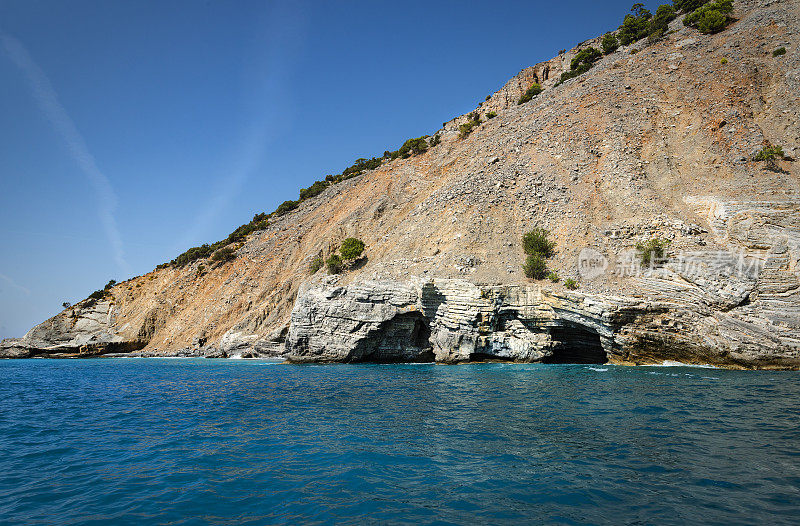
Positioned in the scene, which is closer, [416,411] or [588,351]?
[416,411]

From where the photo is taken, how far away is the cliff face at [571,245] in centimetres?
2322

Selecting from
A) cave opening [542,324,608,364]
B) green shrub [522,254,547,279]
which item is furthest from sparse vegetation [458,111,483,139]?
cave opening [542,324,608,364]

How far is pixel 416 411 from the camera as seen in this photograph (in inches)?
508

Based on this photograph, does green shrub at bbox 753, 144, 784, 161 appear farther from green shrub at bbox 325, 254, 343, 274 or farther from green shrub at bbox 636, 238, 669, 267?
green shrub at bbox 325, 254, 343, 274

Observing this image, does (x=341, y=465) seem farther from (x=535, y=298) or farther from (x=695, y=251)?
(x=695, y=251)

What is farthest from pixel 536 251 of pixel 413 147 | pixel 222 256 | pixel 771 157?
pixel 222 256

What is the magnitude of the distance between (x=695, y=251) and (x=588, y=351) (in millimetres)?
10072

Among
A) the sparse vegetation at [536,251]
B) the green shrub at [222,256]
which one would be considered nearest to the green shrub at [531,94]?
the sparse vegetation at [536,251]

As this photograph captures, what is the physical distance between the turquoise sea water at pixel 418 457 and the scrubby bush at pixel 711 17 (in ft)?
156

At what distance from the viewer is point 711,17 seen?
45562 mm

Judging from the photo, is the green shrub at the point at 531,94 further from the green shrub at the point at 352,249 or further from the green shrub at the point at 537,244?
the green shrub at the point at 352,249

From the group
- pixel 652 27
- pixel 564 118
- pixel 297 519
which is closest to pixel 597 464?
pixel 297 519

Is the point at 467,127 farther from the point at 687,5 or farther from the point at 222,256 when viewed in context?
the point at 222,256

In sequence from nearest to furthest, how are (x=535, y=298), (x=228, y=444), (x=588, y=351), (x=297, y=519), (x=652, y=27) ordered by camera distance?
(x=297, y=519)
(x=228, y=444)
(x=535, y=298)
(x=588, y=351)
(x=652, y=27)
